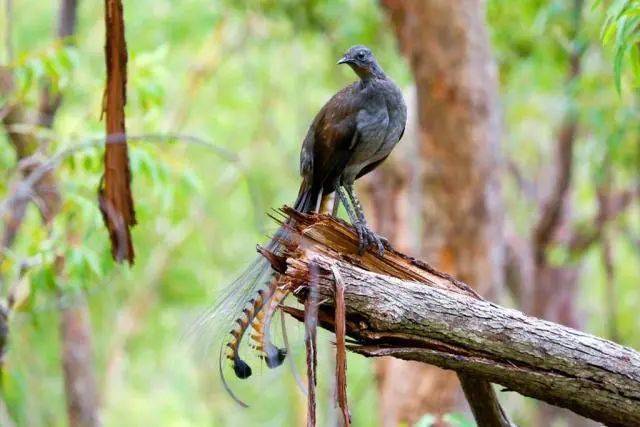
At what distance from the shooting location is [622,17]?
260 centimetres

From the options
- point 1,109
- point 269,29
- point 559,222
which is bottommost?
point 1,109

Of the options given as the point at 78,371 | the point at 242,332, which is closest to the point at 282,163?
the point at 78,371

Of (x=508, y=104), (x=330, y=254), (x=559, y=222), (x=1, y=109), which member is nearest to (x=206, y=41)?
(x=508, y=104)

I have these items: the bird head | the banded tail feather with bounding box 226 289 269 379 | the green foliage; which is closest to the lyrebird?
the bird head

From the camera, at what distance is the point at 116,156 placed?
10.9ft

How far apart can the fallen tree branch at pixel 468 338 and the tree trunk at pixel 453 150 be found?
412cm

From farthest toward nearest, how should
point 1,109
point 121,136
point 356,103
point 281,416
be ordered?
1. point 281,416
2. point 1,109
3. point 356,103
4. point 121,136

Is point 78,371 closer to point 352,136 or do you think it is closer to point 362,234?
point 352,136

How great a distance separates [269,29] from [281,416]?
703cm

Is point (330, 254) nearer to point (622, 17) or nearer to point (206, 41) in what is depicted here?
point (622, 17)

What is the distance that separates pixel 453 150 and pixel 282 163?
220 inches

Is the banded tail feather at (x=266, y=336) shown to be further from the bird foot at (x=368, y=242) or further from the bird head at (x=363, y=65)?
the bird head at (x=363, y=65)

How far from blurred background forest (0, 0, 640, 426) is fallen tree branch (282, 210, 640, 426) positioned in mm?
389

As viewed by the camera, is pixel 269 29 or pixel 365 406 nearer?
pixel 269 29
